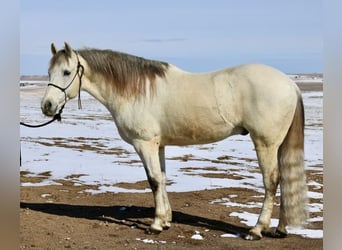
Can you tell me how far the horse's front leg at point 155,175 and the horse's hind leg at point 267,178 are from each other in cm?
85

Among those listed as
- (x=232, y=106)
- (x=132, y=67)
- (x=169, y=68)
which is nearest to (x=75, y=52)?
(x=132, y=67)

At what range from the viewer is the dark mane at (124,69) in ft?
14.2

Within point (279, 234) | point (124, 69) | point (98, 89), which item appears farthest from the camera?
point (98, 89)

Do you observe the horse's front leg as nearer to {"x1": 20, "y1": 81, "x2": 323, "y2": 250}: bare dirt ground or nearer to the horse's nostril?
{"x1": 20, "y1": 81, "x2": 323, "y2": 250}: bare dirt ground

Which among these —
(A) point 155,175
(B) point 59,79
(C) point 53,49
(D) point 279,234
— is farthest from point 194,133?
(C) point 53,49

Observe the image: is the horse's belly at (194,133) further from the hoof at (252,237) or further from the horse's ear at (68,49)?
the horse's ear at (68,49)

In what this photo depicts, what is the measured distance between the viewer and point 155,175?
429 cm

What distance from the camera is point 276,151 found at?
3957 millimetres

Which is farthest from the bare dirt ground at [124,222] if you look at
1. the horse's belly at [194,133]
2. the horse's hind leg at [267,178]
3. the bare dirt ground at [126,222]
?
the horse's belly at [194,133]

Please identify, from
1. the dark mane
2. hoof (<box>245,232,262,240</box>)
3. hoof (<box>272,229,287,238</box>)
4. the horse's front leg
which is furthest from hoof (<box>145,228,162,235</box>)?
the dark mane

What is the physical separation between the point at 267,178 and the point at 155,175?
3.49 ft

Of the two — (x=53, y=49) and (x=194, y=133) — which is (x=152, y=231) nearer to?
(x=194, y=133)

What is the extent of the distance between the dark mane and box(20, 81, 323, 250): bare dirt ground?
1395 millimetres
